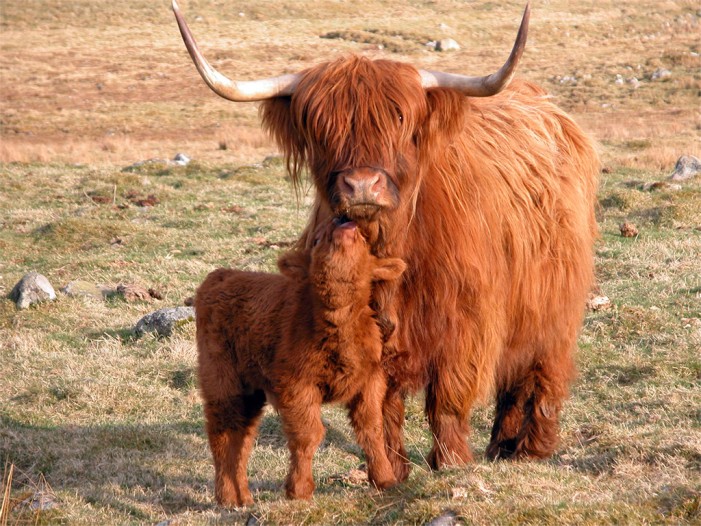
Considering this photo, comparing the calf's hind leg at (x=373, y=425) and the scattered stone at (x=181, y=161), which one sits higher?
the calf's hind leg at (x=373, y=425)

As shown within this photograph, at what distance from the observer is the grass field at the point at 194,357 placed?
4.75 meters

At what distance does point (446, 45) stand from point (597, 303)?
41060 mm

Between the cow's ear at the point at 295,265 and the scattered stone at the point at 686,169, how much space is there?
1166 cm

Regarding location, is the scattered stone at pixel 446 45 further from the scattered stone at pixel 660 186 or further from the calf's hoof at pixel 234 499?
the calf's hoof at pixel 234 499

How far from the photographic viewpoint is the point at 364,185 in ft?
14.1

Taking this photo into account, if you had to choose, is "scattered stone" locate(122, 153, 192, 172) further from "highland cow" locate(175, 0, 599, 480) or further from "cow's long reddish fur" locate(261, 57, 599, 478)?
"highland cow" locate(175, 0, 599, 480)

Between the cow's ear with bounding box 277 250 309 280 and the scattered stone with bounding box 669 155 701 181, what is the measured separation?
1166 cm

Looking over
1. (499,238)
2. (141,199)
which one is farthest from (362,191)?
(141,199)

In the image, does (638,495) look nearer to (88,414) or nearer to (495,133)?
(495,133)

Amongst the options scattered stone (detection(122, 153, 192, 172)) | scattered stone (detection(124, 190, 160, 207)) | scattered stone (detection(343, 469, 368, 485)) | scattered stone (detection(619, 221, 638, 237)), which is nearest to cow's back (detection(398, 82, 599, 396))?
scattered stone (detection(343, 469, 368, 485))

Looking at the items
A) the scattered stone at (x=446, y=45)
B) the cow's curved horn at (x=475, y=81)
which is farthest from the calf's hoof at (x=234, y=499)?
the scattered stone at (x=446, y=45)

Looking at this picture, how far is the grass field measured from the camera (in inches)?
187

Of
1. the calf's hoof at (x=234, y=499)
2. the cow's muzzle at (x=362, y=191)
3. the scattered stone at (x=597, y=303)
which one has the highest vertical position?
the cow's muzzle at (x=362, y=191)

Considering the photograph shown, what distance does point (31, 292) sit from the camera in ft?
32.5
